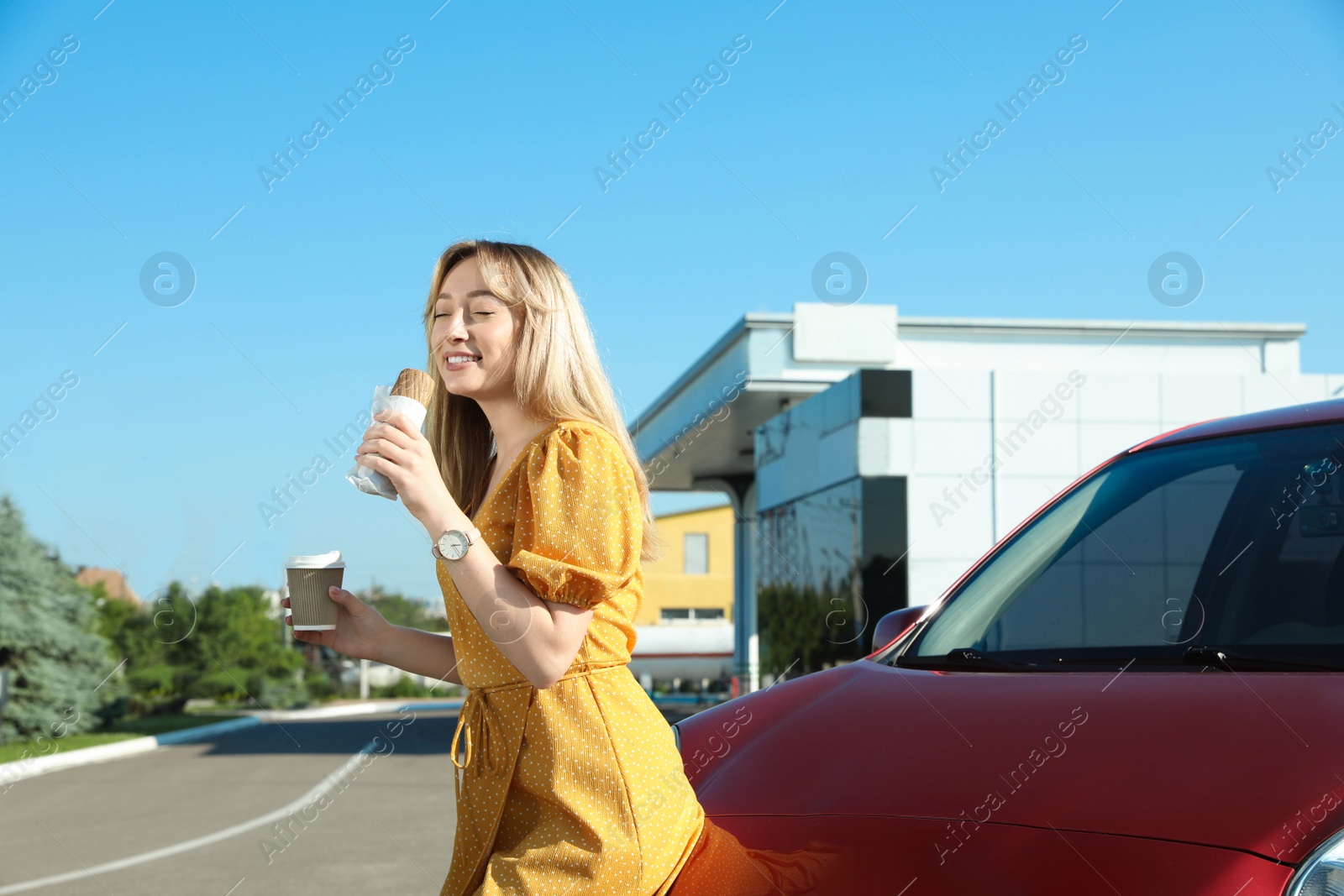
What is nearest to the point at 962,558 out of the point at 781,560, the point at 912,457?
the point at 912,457

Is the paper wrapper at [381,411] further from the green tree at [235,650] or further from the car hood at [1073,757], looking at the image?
the green tree at [235,650]

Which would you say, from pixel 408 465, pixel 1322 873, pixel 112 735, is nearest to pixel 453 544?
pixel 408 465

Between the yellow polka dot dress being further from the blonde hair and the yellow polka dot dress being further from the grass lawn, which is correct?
the grass lawn

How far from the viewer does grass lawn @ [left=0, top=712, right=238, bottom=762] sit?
16.5m

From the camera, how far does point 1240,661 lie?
6.50 ft

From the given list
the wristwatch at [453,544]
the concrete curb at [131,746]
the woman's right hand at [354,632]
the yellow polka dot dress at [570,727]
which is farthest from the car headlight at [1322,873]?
the concrete curb at [131,746]

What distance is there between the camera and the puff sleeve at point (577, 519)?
1600mm

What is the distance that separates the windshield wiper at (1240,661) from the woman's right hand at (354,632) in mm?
1348

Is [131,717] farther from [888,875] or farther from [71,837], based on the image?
[888,875]

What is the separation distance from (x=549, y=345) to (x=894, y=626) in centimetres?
128

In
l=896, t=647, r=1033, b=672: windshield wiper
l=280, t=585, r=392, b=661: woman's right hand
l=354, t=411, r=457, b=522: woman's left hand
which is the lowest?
l=896, t=647, r=1033, b=672: windshield wiper

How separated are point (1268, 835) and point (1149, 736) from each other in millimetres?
276

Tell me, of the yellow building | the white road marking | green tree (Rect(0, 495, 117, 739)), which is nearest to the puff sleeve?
the white road marking

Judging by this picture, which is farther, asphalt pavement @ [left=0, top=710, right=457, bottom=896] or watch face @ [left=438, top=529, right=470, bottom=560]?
asphalt pavement @ [left=0, top=710, right=457, bottom=896]
